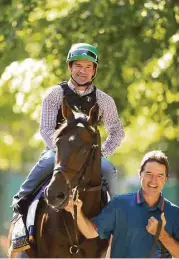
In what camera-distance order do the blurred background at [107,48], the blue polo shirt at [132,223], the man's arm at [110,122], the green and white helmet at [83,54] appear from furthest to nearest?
1. the blurred background at [107,48]
2. the man's arm at [110,122]
3. the green and white helmet at [83,54]
4. the blue polo shirt at [132,223]

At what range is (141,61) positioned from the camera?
16.5 meters

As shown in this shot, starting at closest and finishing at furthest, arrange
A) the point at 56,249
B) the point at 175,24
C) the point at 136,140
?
the point at 56,249, the point at 175,24, the point at 136,140

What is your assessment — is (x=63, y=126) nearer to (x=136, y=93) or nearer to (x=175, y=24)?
(x=175, y=24)

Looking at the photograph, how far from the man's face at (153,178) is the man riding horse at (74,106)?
105cm

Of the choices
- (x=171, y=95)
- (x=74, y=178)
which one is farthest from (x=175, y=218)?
(x=171, y=95)

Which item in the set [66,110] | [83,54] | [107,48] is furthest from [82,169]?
[107,48]

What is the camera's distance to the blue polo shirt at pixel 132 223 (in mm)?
8195

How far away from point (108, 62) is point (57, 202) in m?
8.36

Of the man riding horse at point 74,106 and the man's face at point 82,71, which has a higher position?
the man's face at point 82,71

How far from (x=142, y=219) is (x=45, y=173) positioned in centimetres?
128

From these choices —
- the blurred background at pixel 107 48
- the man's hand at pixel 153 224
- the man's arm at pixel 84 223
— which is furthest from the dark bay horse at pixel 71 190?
the blurred background at pixel 107 48

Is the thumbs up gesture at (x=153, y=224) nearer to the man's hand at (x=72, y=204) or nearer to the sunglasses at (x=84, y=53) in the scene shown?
the man's hand at (x=72, y=204)

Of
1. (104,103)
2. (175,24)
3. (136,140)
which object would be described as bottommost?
(136,140)

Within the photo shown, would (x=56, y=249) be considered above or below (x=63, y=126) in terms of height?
below
